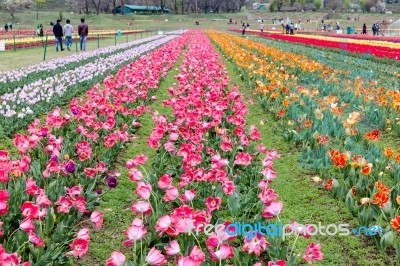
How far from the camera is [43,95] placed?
8.84m

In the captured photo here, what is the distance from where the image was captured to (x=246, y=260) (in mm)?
3023

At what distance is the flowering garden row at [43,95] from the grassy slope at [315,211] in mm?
3674

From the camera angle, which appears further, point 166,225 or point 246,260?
point 246,260

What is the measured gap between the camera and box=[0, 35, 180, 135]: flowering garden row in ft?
24.0

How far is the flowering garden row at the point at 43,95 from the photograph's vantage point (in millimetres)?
7301

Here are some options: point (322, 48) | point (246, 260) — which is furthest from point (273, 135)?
point (322, 48)

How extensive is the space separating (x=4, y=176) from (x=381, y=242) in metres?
2.94

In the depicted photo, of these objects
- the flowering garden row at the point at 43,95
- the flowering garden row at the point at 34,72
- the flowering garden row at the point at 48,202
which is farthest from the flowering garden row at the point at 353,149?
the flowering garden row at the point at 34,72

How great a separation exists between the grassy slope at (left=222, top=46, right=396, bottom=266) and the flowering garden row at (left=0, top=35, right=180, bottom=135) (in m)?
3.67

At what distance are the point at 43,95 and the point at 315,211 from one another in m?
6.23

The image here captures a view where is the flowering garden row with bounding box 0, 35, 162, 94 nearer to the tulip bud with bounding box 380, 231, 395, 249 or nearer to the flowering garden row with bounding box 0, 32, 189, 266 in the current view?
the flowering garden row with bounding box 0, 32, 189, 266

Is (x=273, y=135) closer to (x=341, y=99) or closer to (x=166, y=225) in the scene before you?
(x=341, y=99)

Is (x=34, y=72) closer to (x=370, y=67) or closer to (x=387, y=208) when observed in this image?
(x=370, y=67)

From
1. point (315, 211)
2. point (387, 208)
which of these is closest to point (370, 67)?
point (315, 211)
